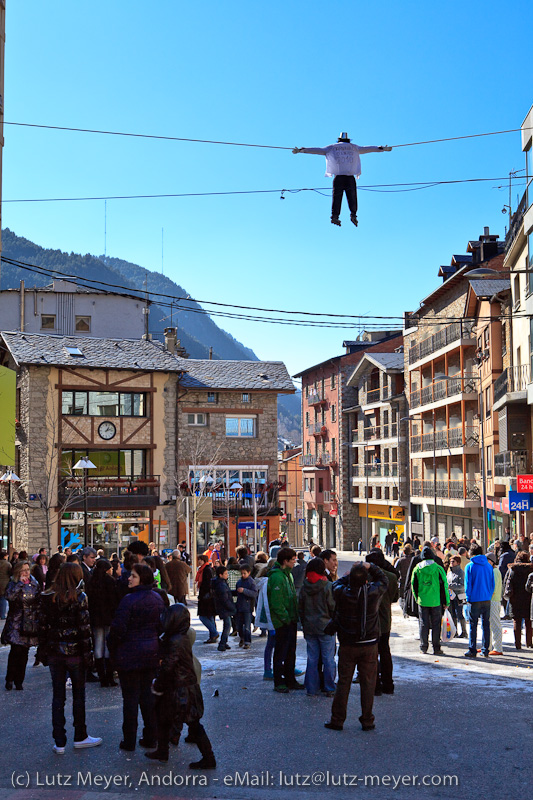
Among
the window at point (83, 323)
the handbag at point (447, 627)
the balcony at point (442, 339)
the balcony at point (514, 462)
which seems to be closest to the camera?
the handbag at point (447, 627)

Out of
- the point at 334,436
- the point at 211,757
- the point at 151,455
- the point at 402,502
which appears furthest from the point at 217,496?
the point at 211,757

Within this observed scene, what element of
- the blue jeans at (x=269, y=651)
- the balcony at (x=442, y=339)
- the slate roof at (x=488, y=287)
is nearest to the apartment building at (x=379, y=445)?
the balcony at (x=442, y=339)

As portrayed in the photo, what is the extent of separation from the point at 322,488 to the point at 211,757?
65180mm

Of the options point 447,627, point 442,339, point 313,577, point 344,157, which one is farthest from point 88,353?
point 313,577

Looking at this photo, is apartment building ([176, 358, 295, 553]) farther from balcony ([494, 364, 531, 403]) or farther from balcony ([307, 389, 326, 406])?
balcony ([307, 389, 326, 406])

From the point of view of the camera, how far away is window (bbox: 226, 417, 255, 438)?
42500 mm

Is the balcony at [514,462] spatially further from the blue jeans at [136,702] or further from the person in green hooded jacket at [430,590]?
the blue jeans at [136,702]

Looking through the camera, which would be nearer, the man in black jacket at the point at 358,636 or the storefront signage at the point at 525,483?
the man in black jacket at the point at 358,636

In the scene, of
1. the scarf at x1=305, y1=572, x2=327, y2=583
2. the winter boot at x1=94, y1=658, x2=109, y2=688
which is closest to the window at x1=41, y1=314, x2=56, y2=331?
the winter boot at x1=94, y1=658, x2=109, y2=688

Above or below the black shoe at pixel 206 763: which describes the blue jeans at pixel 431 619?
above

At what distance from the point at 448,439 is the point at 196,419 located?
49.6 feet

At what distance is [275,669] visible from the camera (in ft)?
34.8

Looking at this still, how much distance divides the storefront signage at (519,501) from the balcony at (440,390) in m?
14.3

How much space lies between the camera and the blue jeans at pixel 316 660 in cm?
991
